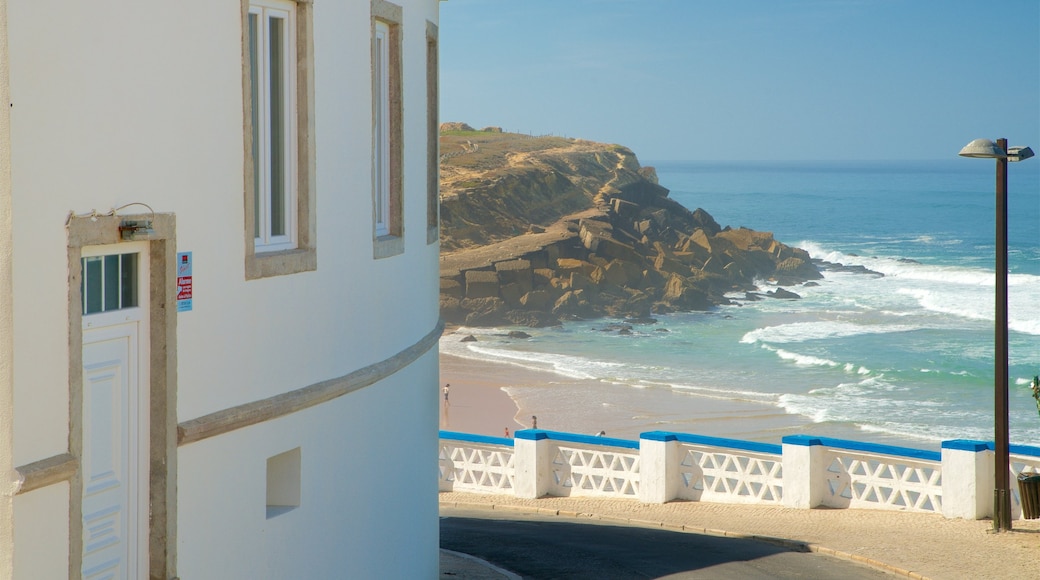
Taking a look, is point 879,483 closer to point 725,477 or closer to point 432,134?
point 725,477

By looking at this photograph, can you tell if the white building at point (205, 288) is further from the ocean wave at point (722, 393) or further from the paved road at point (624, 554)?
the ocean wave at point (722, 393)

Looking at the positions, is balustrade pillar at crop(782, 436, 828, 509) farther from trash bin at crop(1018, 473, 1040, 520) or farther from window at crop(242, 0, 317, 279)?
window at crop(242, 0, 317, 279)

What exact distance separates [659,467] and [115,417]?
33.2 feet

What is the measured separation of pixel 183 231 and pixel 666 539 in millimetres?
8342

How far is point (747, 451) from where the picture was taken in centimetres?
1462

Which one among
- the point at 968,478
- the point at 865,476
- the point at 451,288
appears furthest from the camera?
the point at 451,288

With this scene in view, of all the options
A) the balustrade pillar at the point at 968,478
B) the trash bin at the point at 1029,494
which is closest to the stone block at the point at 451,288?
the balustrade pillar at the point at 968,478

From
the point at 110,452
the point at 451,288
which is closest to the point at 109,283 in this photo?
the point at 110,452

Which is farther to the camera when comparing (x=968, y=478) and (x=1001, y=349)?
(x=1001, y=349)

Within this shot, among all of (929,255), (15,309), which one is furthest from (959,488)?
(929,255)

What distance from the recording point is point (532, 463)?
51.7ft

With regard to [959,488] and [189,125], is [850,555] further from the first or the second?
[189,125]

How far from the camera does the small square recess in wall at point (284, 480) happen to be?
732 cm

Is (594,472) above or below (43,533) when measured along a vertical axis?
below
